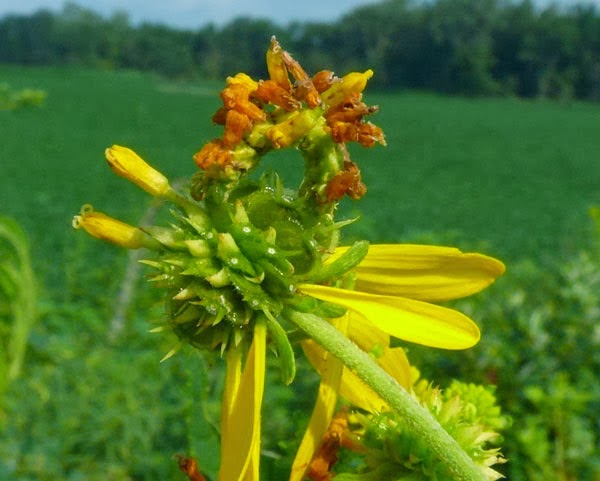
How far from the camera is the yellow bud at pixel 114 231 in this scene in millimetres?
777

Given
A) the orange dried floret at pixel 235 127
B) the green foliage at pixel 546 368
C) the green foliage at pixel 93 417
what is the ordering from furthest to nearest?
the green foliage at pixel 93 417 → the green foliage at pixel 546 368 → the orange dried floret at pixel 235 127

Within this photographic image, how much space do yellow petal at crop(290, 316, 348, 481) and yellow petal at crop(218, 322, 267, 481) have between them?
0.20 feet

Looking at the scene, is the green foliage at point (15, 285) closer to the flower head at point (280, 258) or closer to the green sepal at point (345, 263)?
the flower head at point (280, 258)

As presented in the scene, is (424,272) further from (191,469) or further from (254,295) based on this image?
(191,469)

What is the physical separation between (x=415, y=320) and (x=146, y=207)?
363 inches

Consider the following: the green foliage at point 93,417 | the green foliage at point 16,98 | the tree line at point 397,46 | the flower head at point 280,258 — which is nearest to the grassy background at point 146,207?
the green foliage at point 93,417

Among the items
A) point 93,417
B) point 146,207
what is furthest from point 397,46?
point 93,417

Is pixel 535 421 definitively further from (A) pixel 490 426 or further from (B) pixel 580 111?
(B) pixel 580 111

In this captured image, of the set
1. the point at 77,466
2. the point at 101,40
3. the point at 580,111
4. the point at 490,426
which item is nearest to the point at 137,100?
the point at 580,111

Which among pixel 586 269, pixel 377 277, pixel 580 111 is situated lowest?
pixel 580 111

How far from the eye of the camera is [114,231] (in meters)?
0.78

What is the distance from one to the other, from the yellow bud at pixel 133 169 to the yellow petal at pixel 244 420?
162 millimetres

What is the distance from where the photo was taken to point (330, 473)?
0.78m

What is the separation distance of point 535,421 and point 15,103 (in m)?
2.19
